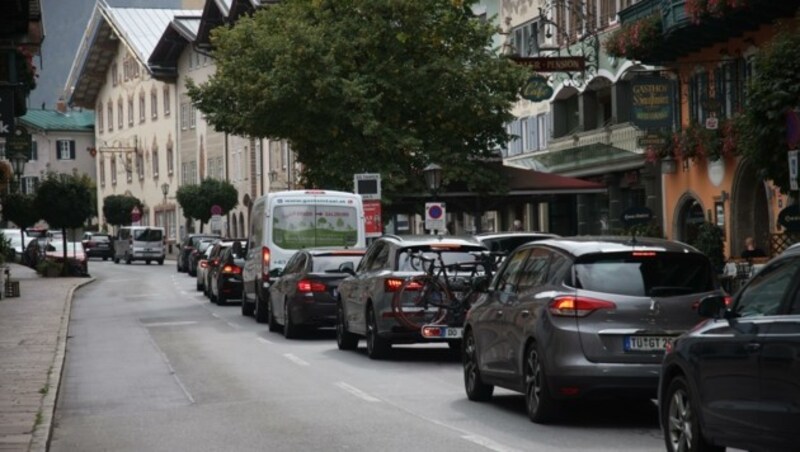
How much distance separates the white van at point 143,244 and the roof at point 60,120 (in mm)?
47499

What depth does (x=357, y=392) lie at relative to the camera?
730 inches

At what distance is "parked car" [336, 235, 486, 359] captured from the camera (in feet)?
75.1

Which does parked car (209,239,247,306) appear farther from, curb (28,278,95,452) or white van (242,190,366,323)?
curb (28,278,95,452)

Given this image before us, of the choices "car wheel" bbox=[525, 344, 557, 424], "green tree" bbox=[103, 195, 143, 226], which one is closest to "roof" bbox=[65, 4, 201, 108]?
"green tree" bbox=[103, 195, 143, 226]

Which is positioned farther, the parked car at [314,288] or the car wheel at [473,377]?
the parked car at [314,288]

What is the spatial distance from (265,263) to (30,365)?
13.9 meters

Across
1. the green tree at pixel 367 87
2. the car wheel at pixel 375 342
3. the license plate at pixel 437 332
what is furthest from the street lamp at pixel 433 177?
the license plate at pixel 437 332

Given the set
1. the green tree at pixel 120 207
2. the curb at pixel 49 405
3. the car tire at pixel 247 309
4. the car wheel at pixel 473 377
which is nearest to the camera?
the curb at pixel 49 405

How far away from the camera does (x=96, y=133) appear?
130 meters

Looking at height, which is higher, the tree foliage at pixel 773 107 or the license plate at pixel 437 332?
the tree foliage at pixel 773 107

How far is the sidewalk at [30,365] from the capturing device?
14617 mm

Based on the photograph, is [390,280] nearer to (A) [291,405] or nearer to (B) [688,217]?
(A) [291,405]

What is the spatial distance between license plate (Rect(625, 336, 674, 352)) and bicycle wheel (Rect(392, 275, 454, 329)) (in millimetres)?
7963

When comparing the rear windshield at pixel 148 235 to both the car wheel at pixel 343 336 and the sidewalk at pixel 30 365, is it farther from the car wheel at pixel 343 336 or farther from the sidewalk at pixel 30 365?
the car wheel at pixel 343 336
